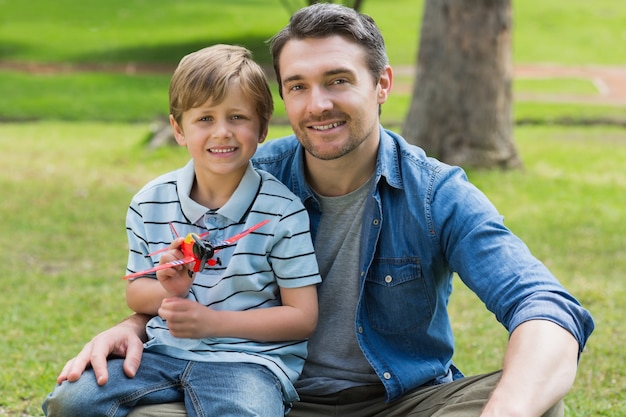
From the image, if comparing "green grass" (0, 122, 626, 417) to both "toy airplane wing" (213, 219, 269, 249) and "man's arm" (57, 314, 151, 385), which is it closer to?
"man's arm" (57, 314, 151, 385)

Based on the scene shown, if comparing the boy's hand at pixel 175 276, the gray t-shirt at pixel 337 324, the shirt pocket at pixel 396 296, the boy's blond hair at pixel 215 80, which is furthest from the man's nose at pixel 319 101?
the boy's hand at pixel 175 276

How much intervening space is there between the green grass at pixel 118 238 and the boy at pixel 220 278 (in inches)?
59.1

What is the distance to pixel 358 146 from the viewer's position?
10.0 ft

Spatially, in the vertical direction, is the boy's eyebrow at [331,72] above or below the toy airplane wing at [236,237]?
above

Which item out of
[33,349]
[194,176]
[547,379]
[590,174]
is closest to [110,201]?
[33,349]

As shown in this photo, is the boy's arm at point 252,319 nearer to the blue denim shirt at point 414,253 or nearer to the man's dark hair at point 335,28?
the blue denim shirt at point 414,253

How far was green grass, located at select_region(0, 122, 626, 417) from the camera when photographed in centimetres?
479

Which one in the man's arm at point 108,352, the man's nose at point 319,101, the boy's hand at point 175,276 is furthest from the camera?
the man's nose at point 319,101

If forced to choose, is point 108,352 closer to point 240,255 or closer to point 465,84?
point 240,255

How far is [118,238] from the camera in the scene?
736 centimetres

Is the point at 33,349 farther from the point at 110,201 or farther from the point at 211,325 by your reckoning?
the point at 110,201

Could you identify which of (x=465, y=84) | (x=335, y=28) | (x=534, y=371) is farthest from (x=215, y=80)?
(x=465, y=84)

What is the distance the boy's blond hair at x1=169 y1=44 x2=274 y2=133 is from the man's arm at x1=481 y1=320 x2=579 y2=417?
1037 millimetres

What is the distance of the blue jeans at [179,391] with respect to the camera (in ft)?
8.77
